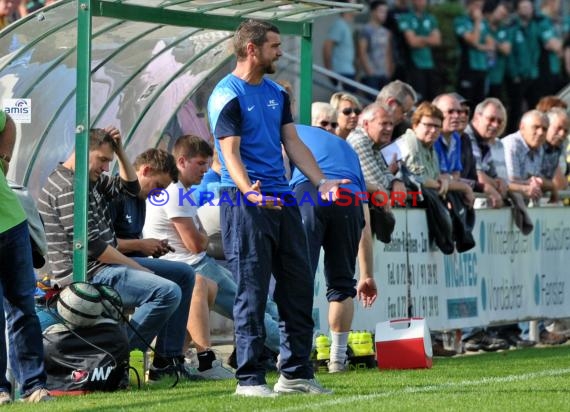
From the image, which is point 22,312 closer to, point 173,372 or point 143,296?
point 143,296

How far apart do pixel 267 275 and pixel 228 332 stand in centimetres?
364

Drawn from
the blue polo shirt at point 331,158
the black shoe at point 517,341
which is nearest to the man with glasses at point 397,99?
the black shoe at point 517,341

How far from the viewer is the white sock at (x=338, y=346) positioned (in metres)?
12.0

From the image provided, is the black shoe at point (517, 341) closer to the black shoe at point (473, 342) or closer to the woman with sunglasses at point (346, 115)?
the black shoe at point (473, 342)

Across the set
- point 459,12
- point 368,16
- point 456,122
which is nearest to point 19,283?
point 456,122

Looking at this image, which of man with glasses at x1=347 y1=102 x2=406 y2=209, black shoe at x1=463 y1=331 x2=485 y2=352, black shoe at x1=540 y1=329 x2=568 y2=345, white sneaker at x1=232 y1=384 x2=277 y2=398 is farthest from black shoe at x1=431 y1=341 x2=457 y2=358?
white sneaker at x1=232 y1=384 x2=277 y2=398

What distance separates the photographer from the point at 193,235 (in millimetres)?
11695

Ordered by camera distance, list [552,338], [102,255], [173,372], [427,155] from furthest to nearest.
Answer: [552,338] < [427,155] < [173,372] < [102,255]

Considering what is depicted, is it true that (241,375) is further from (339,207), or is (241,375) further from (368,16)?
(368,16)

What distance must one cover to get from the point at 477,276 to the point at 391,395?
5.43 m

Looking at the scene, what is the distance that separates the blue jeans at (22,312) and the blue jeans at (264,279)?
1.30 m

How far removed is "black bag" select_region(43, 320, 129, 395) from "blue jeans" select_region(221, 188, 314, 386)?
1146 mm

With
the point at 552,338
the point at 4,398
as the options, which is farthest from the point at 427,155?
the point at 4,398

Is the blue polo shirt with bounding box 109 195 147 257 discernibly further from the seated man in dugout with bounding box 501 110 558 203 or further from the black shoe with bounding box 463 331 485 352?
the seated man in dugout with bounding box 501 110 558 203
